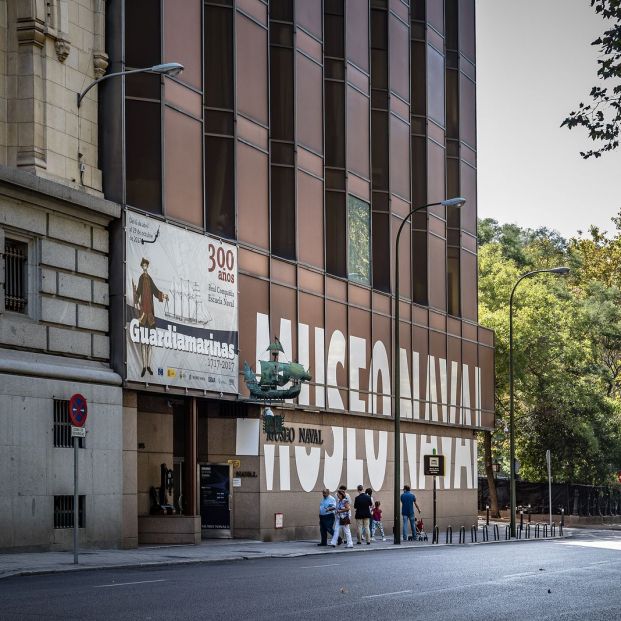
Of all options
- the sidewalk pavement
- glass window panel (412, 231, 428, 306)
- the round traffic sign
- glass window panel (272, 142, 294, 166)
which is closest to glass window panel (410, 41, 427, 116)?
glass window panel (412, 231, 428, 306)

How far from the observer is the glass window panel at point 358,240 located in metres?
46.5

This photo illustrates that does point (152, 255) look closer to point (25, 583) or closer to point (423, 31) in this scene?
point (25, 583)

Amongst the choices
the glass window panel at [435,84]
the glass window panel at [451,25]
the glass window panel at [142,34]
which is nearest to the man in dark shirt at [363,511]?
the glass window panel at [142,34]

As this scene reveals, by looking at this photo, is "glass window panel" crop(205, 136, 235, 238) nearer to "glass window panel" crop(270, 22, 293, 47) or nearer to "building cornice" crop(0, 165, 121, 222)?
"building cornice" crop(0, 165, 121, 222)

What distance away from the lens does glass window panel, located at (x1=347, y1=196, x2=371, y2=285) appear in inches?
1832

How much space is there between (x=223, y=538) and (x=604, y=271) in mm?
52155

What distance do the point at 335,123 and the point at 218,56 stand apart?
8629 millimetres

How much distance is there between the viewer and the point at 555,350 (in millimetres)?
70188

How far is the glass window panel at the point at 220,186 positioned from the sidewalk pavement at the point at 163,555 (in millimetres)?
8852

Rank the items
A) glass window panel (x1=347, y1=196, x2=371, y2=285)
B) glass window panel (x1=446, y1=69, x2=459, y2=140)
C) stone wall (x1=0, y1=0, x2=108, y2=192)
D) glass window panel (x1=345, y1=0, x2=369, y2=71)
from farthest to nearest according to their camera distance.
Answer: glass window panel (x1=446, y1=69, x2=459, y2=140), glass window panel (x1=345, y1=0, x2=369, y2=71), glass window panel (x1=347, y1=196, x2=371, y2=285), stone wall (x1=0, y1=0, x2=108, y2=192)

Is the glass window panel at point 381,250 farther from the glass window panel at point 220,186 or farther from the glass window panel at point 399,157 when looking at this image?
the glass window panel at point 220,186

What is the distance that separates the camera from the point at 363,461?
46.2 m

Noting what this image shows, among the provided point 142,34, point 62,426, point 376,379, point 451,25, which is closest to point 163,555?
point 62,426

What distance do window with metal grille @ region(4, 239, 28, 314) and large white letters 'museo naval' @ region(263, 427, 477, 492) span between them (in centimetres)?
1163
